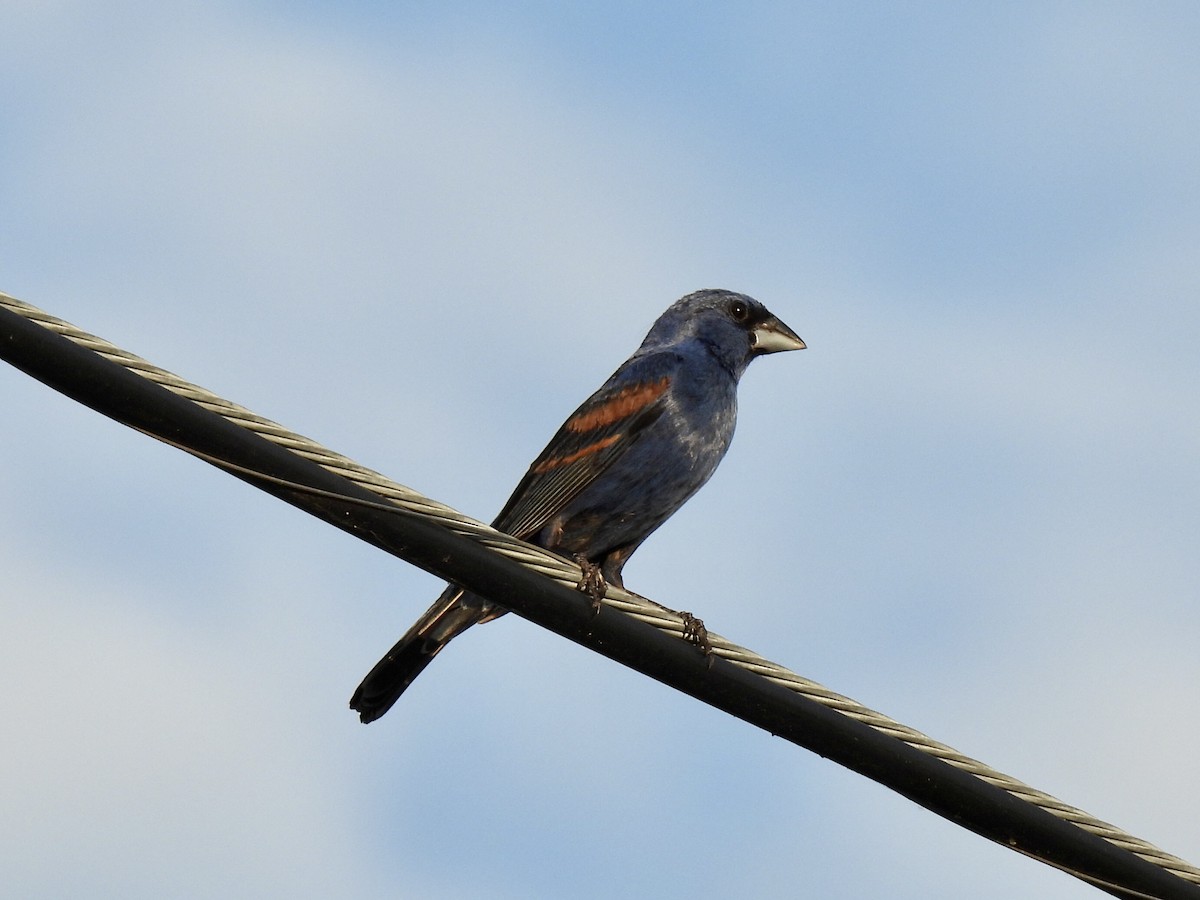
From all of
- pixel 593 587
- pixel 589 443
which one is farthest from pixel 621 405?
pixel 593 587

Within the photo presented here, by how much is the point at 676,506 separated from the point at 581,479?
0.46 metres

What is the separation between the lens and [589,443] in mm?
6766

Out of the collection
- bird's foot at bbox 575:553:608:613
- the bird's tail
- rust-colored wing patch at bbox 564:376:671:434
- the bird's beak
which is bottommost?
the bird's tail

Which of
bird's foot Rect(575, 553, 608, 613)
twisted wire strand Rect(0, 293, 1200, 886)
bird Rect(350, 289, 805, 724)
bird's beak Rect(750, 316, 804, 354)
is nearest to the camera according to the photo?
twisted wire strand Rect(0, 293, 1200, 886)

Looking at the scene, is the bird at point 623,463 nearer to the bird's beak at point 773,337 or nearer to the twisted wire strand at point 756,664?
the bird's beak at point 773,337

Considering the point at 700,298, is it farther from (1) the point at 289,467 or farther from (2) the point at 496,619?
(1) the point at 289,467

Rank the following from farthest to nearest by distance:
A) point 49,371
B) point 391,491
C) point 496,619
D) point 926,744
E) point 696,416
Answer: point 696,416, point 496,619, point 926,744, point 391,491, point 49,371

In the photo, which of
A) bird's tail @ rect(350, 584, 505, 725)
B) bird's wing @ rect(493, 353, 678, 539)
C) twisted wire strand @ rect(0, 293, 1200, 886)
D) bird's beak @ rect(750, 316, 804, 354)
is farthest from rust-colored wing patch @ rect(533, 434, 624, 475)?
twisted wire strand @ rect(0, 293, 1200, 886)

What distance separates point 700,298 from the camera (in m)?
7.99

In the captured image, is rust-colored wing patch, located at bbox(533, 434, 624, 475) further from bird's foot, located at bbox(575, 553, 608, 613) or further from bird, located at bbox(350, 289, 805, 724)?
bird's foot, located at bbox(575, 553, 608, 613)

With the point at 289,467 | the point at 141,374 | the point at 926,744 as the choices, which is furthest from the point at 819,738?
the point at 141,374

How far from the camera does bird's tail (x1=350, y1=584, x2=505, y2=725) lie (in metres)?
5.92

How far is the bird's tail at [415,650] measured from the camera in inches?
233

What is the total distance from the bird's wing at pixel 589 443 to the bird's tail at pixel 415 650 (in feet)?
2.05
